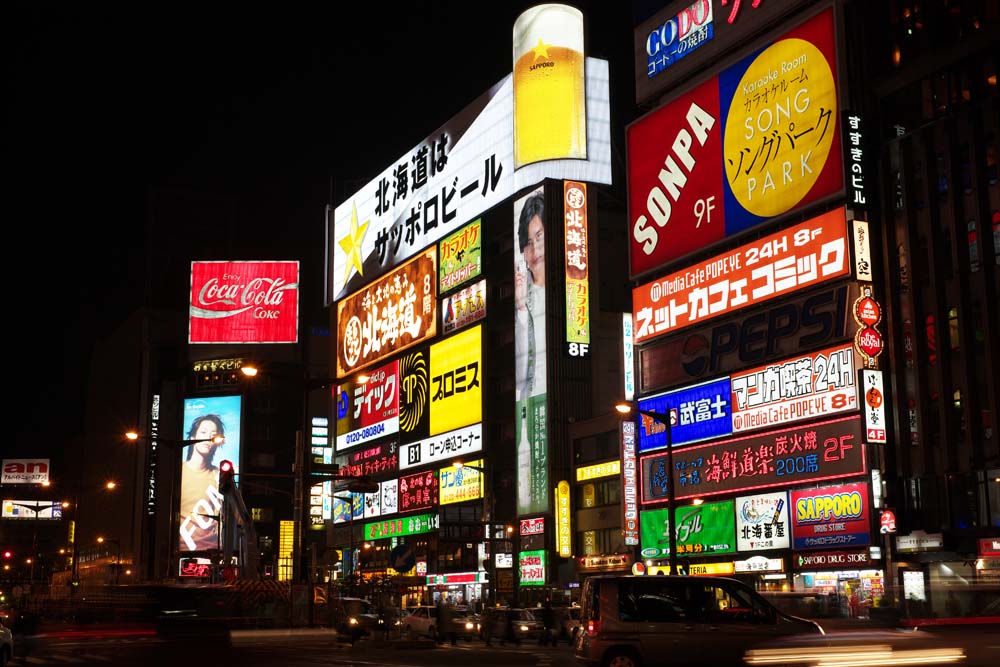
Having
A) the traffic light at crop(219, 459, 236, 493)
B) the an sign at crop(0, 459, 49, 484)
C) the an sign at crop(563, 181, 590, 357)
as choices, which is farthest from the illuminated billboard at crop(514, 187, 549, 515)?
the an sign at crop(0, 459, 49, 484)

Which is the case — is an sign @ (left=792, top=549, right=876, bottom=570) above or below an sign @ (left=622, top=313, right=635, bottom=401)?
below

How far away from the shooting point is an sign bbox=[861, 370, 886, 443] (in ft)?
158

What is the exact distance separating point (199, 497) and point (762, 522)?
271ft

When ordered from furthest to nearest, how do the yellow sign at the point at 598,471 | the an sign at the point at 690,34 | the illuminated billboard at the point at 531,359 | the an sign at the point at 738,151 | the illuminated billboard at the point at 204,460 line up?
the illuminated billboard at the point at 204,460 < the illuminated billboard at the point at 531,359 < the yellow sign at the point at 598,471 < the an sign at the point at 690,34 < the an sign at the point at 738,151

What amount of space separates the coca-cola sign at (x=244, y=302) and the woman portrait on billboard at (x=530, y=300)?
157ft

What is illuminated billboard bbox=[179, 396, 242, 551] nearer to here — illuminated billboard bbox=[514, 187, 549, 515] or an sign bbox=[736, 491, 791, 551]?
illuminated billboard bbox=[514, 187, 549, 515]

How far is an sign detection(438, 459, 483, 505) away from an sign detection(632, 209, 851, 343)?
19.9 metres

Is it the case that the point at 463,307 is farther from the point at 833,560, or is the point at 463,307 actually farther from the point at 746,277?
the point at 833,560

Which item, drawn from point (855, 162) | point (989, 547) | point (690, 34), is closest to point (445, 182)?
point (690, 34)

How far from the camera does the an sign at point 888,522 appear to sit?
46.8m

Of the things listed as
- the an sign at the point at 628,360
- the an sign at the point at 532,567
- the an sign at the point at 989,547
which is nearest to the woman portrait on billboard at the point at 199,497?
the an sign at the point at 532,567

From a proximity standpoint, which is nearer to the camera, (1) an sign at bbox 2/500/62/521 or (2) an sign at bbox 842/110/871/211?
(2) an sign at bbox 842/110/871/211

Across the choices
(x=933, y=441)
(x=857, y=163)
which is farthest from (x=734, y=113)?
(x=933, y=441)

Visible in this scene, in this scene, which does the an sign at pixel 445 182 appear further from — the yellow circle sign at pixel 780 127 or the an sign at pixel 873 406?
the an sign at pixel 873 406
